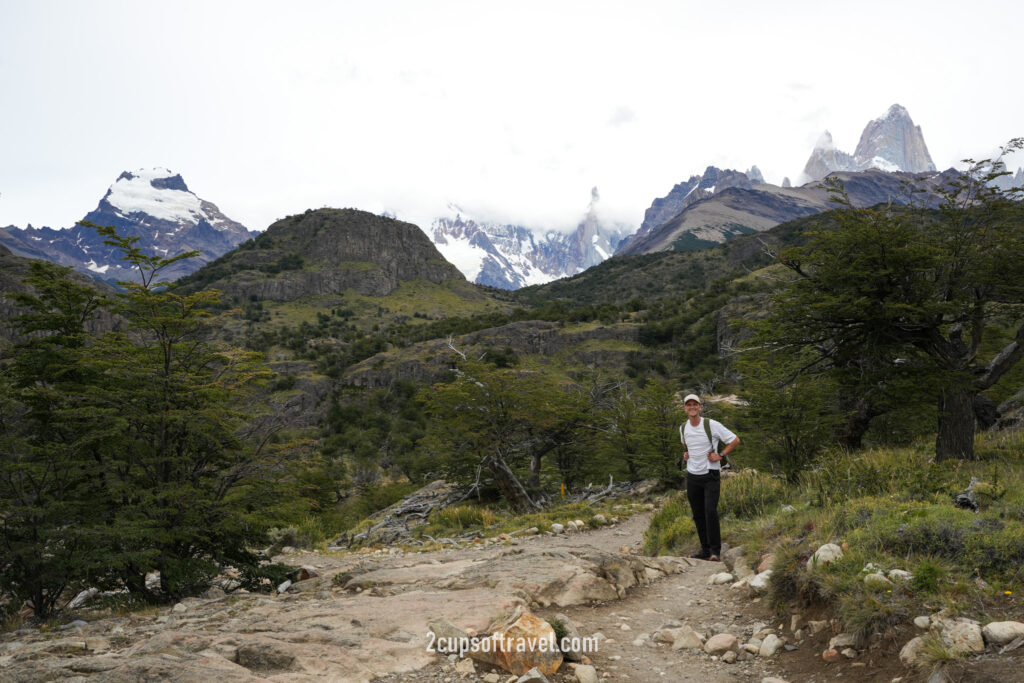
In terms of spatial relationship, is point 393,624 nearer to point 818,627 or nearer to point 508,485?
point 818,627

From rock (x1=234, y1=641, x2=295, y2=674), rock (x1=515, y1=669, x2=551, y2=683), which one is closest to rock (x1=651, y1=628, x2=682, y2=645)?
rock (x1=515, y1=669, x2=551, y2=683)

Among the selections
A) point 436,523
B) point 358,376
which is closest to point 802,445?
point 436,523

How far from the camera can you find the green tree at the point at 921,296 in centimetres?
934

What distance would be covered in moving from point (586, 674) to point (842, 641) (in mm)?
1862

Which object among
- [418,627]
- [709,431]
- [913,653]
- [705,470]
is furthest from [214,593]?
[913,653]

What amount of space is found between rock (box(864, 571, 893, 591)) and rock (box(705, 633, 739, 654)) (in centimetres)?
110

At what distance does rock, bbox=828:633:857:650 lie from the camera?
368cm

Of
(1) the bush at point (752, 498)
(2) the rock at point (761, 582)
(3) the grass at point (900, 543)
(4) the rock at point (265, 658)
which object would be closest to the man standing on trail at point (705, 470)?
(3) the grass at point (900, 543)

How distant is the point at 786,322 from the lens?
10883mm

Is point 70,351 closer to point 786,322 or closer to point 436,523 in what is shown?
point 436,523

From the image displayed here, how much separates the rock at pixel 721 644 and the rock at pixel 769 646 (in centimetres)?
21

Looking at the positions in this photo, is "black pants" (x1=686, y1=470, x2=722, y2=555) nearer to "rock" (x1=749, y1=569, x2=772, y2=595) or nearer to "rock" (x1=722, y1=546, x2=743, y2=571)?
"rock" (x1=722, y1=546, x2=743, y2=571)

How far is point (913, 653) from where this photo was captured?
318 cm

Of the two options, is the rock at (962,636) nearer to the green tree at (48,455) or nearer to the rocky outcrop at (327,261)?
the green tree at (48,455)
